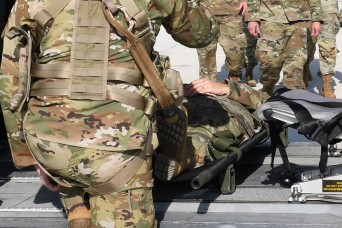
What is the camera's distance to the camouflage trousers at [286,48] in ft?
25.5

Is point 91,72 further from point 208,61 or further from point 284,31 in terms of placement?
point 208,61

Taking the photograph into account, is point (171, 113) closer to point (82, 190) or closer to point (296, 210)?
point (82, 190)

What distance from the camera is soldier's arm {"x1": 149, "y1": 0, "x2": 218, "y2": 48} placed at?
12.1 feet

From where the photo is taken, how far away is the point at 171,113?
3.87 metres

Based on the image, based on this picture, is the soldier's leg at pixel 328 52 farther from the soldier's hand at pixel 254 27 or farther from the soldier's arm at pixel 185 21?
the soldier's arm at pixel 185 21

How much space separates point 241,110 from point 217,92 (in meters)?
0.20

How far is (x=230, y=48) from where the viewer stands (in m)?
9.70

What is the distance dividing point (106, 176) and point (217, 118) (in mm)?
1522

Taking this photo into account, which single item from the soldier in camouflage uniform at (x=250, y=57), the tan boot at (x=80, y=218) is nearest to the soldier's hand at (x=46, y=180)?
the tan boot at (x=80, y=218)

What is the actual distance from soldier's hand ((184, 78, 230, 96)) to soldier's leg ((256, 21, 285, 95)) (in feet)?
8.61

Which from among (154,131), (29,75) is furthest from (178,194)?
(29,75)

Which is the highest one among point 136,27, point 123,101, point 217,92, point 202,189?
point 136,27

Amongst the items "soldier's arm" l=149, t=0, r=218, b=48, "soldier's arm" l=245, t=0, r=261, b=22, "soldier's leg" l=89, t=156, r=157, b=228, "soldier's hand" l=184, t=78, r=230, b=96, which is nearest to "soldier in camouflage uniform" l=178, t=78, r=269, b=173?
"soldier's hand" l=184, t=78, r=230, b=96

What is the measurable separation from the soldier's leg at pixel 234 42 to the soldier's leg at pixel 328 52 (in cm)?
84
